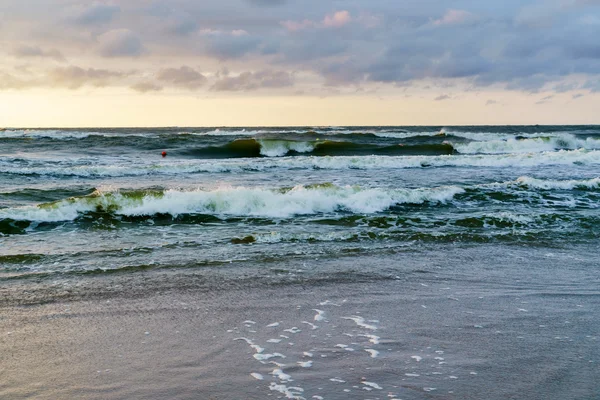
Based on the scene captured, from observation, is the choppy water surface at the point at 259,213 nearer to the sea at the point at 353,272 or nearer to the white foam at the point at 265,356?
the sea at the point at 353,272

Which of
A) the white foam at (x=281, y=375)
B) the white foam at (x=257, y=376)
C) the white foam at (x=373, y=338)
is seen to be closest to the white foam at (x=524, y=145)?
the white foam at (x=373, y=338)

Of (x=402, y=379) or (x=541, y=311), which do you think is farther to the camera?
(x=541, y=311)

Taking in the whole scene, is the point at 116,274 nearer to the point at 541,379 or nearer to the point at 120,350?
the point at 120,350

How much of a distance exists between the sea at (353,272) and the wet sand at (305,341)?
24mm

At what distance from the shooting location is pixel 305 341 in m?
4.82

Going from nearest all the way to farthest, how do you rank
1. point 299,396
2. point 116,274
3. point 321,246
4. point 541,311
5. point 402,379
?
point 299,396 → point 402,379 → point 541,311 → point 116,274 → point 321,246

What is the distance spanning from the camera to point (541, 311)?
5723 mm

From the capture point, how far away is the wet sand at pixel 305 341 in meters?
3.90

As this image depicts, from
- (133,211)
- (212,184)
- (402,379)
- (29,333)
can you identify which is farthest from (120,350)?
(212,184)

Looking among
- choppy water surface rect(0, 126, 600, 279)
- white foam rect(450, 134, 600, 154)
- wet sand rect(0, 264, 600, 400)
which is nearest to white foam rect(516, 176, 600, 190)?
choppy water surface rect(0, 126, 600, 279)

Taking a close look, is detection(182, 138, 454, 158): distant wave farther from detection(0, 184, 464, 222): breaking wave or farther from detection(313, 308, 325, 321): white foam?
detection(313, 308, 325, 321): white foam

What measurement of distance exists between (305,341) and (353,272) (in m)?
2.64

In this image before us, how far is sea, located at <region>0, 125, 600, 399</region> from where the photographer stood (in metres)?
4.14

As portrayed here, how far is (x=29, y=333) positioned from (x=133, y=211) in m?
7.47
